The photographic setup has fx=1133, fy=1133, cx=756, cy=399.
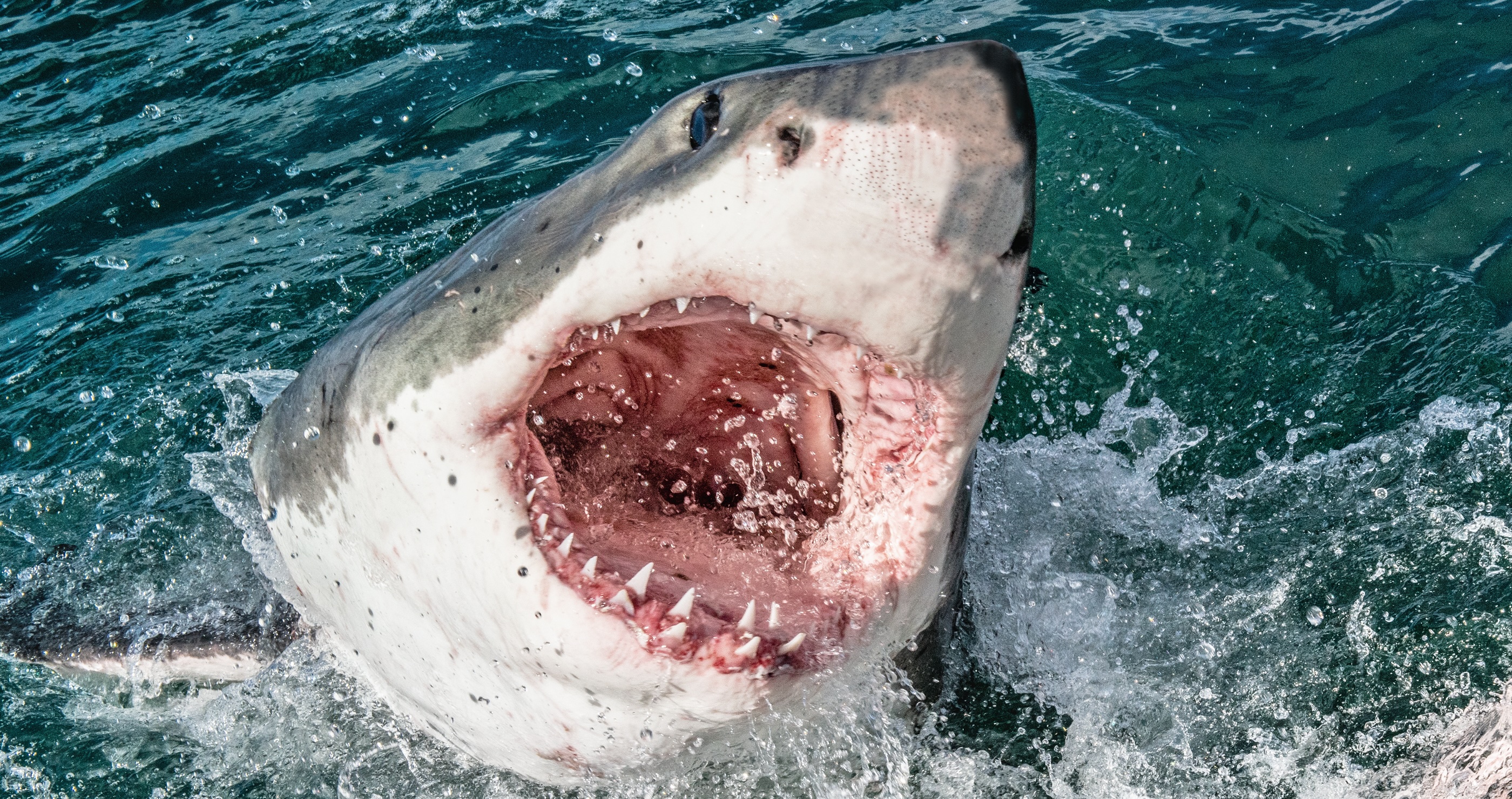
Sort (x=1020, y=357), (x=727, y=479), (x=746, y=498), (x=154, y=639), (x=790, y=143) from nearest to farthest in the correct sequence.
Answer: (x=790, y=143) < (x=746, y=498) < (x=727, y=479) < (x=154, y=639) < (x=1020, y=357)

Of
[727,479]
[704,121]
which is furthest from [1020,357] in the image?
[704,121]

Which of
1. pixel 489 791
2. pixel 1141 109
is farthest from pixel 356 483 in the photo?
pixel 1141 109

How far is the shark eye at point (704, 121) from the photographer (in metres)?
1.47

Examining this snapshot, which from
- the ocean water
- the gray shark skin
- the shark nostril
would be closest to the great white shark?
the shark nostril

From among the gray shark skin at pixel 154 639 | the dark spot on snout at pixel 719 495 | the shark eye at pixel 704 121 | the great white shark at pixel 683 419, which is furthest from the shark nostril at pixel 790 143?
the gray shark skin at pixel 154 639

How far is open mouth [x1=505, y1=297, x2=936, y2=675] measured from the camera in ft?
5.06

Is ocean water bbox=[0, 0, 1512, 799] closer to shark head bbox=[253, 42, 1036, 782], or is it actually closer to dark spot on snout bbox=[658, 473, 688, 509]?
shark head bbox=[253, 42, 1036, 782]

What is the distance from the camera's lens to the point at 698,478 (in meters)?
2.13

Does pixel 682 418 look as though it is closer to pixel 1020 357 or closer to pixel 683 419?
pixel 683 419

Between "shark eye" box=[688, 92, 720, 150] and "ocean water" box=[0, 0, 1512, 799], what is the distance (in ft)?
2.80

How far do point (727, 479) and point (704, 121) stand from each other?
2.62ft

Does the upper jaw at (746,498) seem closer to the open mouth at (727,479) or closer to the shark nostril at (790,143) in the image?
the open mouth at (727,479)

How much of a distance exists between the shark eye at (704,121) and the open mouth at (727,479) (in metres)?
0.22

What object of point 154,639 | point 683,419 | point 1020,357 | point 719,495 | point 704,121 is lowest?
point 154,639
